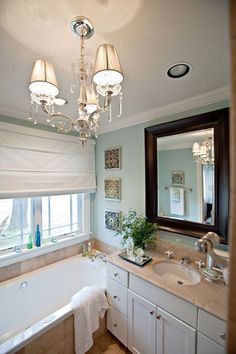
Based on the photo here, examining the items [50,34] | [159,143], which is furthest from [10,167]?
[159,143]

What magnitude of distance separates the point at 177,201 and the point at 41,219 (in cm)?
176

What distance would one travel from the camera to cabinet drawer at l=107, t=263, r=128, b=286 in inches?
62.7

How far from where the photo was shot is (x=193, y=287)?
1.30 m

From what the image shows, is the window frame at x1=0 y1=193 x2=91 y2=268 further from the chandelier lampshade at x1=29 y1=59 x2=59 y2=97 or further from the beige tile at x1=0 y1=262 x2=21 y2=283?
the chandelier lampshade at x1=29 y1=59 x2=59 y2=97

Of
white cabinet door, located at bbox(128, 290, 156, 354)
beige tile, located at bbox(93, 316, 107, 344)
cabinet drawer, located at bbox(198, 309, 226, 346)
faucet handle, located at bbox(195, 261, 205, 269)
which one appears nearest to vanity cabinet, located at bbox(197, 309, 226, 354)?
cabinet drawer, located at bbox(198, 309, 226, 346)

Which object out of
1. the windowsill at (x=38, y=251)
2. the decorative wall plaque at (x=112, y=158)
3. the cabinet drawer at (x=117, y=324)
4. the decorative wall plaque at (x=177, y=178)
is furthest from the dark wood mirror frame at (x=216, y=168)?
the windowsill at (x=38, y=251)

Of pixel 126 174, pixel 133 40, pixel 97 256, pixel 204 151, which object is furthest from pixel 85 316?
pixel 133 40

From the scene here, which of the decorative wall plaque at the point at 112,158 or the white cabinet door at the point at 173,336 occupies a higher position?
the decorative wall plaque at the point at 112,158

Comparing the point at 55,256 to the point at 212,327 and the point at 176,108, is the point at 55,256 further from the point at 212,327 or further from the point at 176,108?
the point at 176,108

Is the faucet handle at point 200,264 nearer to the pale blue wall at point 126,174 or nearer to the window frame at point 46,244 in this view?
the pale blue wall at point 126,174

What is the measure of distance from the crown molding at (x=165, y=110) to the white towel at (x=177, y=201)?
33.2 inches

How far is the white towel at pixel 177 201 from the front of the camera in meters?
1.76

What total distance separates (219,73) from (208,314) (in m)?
1.69

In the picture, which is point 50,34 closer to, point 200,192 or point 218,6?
point 218,6
